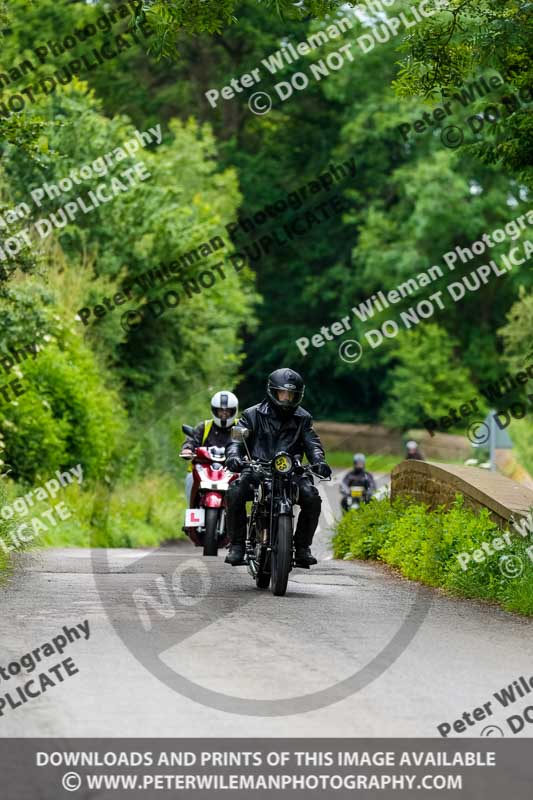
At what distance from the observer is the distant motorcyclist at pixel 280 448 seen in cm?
1259

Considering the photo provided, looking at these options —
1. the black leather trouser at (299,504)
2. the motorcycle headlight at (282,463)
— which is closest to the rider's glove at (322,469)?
the black leather trouser at (299,504)

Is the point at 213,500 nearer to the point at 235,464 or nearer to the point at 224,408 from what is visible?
the point at 224,408

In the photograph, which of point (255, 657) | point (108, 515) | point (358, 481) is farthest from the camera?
point (108, 515)

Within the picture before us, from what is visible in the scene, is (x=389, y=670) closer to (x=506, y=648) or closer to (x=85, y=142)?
(x=506, y=648)

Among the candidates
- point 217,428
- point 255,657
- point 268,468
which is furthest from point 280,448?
point 217,428

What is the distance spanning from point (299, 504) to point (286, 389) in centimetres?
96

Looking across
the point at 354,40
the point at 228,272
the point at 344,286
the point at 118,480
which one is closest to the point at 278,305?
the point at 344,286

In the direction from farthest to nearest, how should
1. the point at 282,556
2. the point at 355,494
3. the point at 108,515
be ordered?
the point at 108,515
the point at 355,494
the point at 282,556

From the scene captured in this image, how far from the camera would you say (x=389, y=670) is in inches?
350

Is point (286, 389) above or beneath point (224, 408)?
beneath

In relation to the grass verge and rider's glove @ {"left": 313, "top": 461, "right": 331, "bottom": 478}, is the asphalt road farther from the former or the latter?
the grass verge

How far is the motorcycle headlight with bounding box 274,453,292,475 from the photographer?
1241 cm
